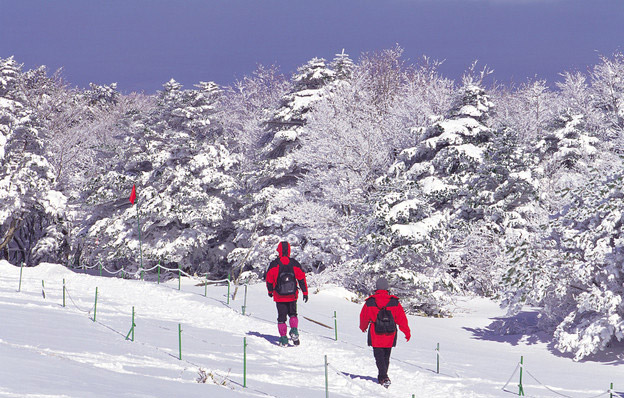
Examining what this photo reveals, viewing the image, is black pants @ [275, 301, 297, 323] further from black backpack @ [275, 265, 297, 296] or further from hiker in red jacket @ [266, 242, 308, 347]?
black backpack @ [275, 265, 297, 296]

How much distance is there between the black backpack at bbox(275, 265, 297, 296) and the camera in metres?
11.7

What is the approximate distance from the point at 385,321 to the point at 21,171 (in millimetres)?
29015

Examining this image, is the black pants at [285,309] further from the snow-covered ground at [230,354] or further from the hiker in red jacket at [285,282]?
the snow-covered ground at [230,354]

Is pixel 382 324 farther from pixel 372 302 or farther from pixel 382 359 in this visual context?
pixel 382 359

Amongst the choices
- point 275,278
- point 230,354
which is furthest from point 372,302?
point 230,354

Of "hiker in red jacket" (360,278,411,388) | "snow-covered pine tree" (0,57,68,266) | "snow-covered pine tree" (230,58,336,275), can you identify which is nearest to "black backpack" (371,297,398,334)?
"hiker in red jacket" (360,278,411,388)

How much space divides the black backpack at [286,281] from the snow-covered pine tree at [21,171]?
2535 centimetres

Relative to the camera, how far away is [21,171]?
32688 mm

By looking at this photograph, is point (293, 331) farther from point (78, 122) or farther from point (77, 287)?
point (78, 122)

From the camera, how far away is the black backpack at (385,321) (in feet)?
31.1

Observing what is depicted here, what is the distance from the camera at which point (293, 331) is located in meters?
12.1

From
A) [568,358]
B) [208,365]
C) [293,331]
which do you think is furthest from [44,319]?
[568,358]

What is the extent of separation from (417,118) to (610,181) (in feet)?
54.8

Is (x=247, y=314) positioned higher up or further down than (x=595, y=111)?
further down
